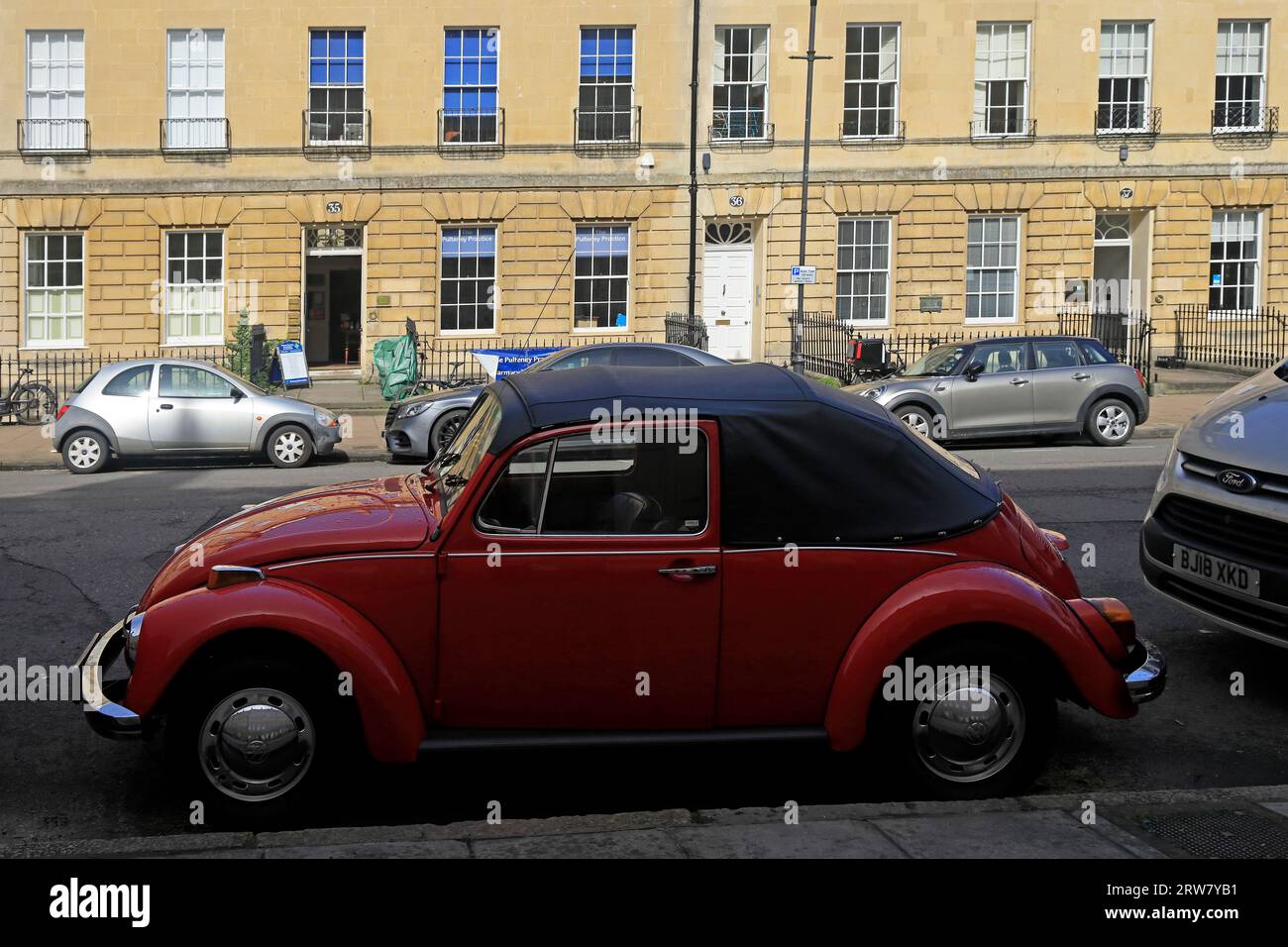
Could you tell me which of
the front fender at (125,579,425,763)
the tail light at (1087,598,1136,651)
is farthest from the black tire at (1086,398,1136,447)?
the front fender at (125,579,425,763)

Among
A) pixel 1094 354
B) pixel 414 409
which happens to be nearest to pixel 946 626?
pixel 414 409

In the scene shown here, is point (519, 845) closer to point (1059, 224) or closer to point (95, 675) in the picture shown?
point (95, 675)

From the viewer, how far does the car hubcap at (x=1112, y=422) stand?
1870 centimetres

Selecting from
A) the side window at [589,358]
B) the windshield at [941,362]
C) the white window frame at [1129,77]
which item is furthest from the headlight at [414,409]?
the white window frame at [1129,77]

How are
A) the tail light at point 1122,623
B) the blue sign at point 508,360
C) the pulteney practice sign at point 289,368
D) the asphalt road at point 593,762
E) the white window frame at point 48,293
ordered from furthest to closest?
the white window frame at point 48,293 < the pulteney practice sign at point 289,368 < the blue sign at point 508,360 < the tail light at point 1122,623 < the asphalt road at point 593,762

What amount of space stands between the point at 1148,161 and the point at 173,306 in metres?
21.4

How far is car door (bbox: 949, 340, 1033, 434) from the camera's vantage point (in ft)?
60.2

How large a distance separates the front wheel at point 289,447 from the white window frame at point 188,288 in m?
13.0

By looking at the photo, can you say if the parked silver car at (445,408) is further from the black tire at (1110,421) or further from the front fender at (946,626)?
the front fender at (946,626)

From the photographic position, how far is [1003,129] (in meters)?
29.9

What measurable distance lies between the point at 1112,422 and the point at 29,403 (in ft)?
58.9

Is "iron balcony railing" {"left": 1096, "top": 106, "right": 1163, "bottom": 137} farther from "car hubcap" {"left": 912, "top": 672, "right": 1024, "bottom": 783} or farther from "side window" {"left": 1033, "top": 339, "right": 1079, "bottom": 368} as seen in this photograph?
"car hubcap" {"left": 912, "top": 672, "right": 1024, "bottom": 783}
